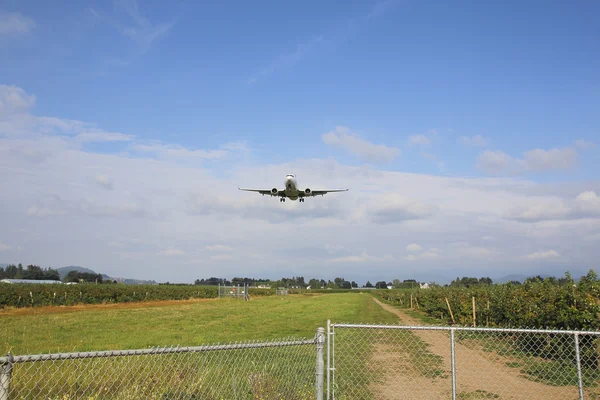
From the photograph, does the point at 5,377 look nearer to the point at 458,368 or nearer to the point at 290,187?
the point at 458,368

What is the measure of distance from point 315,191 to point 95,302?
1384 inches

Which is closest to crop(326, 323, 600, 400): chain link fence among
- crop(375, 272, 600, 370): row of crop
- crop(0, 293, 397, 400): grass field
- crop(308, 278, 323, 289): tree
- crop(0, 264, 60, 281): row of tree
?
crop(375, 272, 600, 370): row of crop

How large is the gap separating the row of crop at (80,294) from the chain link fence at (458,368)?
40.2 metres

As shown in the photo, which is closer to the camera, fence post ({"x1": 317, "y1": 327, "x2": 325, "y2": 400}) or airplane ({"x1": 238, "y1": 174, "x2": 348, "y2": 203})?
fence post ({"x1": 317, "y1": 327, "x2": 325, "y2": 400})

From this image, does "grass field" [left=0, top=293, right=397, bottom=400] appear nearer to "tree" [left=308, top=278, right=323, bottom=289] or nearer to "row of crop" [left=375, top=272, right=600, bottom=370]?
"row of crop" [left=375, top=272, right=600, bottom=370]

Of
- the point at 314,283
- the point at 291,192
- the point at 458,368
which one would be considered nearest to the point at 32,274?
the point at 314,283

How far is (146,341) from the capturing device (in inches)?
650

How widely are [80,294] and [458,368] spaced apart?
49225 mm

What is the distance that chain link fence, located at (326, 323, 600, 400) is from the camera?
879 centimetres

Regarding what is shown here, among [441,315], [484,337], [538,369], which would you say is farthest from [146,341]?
[441,315]

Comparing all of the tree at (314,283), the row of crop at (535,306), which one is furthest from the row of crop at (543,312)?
the tree at (314,283)

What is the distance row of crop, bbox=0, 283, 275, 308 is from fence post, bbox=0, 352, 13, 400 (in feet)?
159

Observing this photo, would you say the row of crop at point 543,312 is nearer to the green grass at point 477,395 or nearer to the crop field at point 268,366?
the crop field at point 268,366

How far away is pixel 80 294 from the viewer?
52094 millimetres
